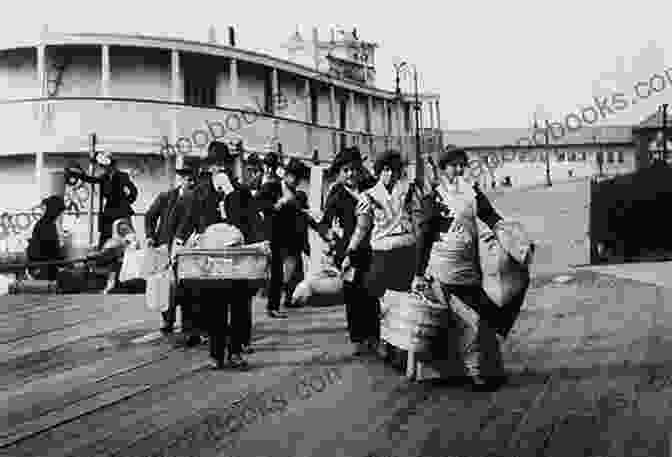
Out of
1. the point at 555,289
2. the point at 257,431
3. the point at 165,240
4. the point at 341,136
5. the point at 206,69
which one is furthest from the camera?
the point at 341,136

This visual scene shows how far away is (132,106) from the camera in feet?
68.8

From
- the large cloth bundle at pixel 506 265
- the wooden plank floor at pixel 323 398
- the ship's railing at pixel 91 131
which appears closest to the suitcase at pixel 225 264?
the wooden plank floor at pixel 323 398

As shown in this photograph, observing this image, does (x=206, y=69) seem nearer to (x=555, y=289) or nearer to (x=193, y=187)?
(x=555, y=289)

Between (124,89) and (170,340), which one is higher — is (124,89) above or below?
above

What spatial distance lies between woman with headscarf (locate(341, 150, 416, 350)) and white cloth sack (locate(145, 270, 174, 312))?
2322 millimetres

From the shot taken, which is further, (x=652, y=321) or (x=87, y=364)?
(x=652, y=321)

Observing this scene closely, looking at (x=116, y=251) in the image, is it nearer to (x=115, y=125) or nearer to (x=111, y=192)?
(x=111, y=192)

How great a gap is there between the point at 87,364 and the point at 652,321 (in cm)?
588

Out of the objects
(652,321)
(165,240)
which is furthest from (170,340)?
(652,321)

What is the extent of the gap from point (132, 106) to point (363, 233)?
1522 cm

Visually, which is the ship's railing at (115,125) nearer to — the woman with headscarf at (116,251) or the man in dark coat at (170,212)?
the woman with headscarf at (116,251)

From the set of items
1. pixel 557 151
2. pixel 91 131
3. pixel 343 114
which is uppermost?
pixel 557 151

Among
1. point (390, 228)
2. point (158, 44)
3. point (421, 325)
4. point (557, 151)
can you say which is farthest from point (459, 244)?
point (557, 151)

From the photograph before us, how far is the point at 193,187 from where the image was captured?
25.1 feet
